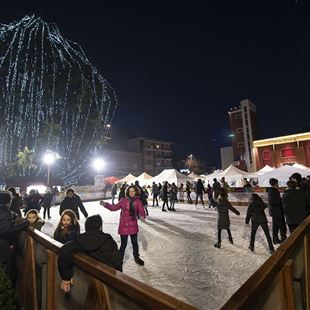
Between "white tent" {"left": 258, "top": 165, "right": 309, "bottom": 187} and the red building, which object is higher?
the red building

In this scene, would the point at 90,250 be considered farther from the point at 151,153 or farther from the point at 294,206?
the point at 151,153

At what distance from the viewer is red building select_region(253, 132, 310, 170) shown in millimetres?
39188

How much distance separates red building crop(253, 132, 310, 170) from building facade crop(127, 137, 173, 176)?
21854 millimetres

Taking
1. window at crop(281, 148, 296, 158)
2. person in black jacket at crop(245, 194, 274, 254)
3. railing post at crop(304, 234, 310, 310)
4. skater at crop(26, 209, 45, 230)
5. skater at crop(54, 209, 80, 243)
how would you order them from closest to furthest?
railing post at crop(304, 234, 310, 310) < skater at crop(54, 209, 80, 243) < skater at crop(26, 209, 45, 230) < person in black jacket at crop(245, 194, 274, 254) < window at crop(281, 148, 296, 158)

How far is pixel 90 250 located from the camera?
253cm

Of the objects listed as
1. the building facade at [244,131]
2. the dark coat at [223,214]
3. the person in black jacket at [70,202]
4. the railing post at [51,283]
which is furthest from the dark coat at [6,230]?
the building facade at [244,131]

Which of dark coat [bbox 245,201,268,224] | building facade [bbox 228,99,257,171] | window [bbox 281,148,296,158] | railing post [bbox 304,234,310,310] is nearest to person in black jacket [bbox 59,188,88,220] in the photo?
dark coat [bbox 245,201,268,224]

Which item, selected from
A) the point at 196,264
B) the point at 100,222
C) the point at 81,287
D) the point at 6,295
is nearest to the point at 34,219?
Result: the point at 6,295

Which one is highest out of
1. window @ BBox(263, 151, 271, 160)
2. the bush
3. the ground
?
window @ BBox(263, 151, 271, 160)

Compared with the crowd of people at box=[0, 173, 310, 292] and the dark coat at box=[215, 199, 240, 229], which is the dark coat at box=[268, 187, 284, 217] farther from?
the dark coat at box=[215, 199, 240, 229]

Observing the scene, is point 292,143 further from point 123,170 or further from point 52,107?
point 52,107

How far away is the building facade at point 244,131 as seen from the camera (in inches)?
1804

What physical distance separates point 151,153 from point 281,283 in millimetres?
56355

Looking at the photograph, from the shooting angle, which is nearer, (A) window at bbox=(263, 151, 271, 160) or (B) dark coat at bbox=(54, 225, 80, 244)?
(B) dark coat at bbox=(54, 225, 80, 244)
